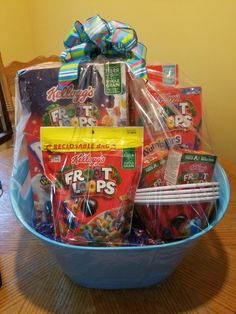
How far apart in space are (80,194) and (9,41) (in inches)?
78.7

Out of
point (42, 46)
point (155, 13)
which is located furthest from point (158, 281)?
point (42, 46)

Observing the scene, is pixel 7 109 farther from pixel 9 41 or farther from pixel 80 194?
pixel 80 194

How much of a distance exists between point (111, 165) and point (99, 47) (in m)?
0.24

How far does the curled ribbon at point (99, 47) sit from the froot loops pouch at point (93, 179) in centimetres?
11

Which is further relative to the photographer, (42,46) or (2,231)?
(42,46)

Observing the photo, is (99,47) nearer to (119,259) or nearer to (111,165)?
(111,165)

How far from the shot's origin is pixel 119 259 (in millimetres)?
422

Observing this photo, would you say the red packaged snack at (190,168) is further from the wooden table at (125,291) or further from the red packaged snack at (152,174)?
the wooden table at (125,291)

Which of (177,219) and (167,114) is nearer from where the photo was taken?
(177,219)

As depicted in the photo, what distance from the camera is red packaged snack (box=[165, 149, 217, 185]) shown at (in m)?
0.48

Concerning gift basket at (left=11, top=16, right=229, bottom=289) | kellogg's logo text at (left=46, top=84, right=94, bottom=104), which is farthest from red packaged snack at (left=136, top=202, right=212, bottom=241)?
kellogg's logo text at (left=46, top=84, right=94, bottom=104)

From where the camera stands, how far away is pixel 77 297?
495 mm

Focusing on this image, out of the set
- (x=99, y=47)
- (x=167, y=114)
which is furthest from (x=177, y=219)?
(x=99, y=47)

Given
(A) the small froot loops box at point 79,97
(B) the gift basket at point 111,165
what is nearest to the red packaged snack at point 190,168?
(B) the gift basket at point 111,165
